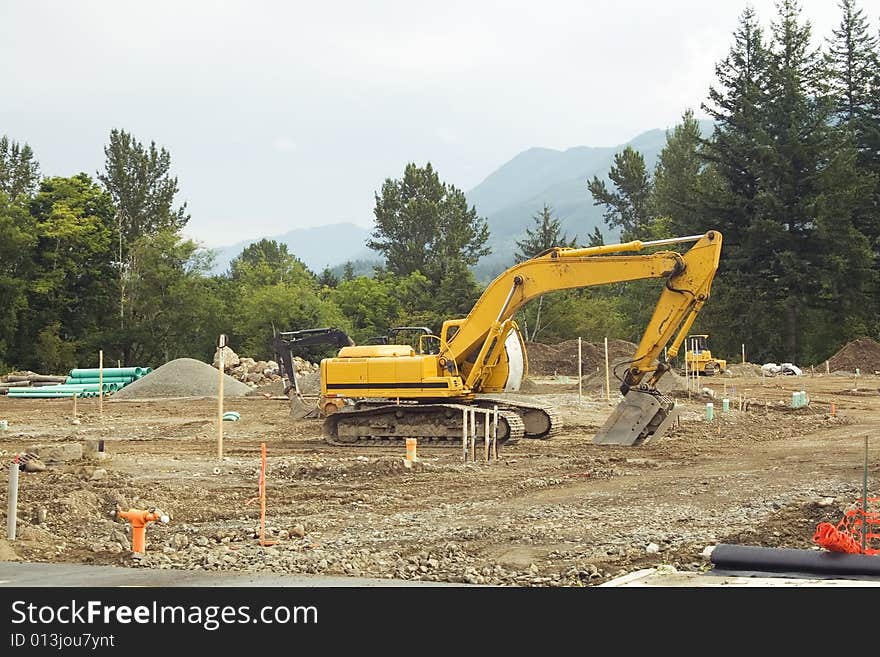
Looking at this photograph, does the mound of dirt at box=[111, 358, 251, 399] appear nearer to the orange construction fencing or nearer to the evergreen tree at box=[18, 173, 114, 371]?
the evergreen tree at box=[18, 173, 114, 371]

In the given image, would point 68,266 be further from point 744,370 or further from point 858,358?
point 858,358

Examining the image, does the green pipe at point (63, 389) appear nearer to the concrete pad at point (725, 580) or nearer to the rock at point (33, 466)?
the rock at point (33, 466)

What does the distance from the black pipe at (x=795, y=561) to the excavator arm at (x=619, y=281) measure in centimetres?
1142

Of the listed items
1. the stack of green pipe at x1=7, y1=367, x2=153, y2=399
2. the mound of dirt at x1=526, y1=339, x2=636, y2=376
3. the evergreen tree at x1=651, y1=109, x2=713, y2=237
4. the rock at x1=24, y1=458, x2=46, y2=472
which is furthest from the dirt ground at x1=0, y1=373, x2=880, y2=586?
the evergreen tree at x1=651, y1=109, x2=713, y2=237

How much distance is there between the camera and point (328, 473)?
57.4 feet

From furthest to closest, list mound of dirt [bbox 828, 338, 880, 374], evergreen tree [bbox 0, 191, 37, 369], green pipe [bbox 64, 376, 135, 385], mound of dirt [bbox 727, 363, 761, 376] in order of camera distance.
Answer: evergreen tree [bbox 0, 191, 37, 369], mound of dirt [bbox 828, 338, 880, 374], mound of dirt [bbox 727, 363, 761, 376], green pipe [bbox 64, 376, 135, 385]

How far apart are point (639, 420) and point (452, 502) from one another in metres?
8.14

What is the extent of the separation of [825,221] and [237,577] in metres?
51.4

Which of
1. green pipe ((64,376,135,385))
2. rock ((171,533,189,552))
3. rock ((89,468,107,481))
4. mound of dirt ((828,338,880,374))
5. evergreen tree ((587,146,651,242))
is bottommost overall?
rock ((171,533,189,552))

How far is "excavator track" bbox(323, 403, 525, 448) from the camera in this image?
22078 millimetres

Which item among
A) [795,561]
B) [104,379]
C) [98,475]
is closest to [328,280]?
[104,379]

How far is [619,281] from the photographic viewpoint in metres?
21.4

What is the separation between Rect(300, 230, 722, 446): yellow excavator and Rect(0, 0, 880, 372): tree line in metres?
36.1

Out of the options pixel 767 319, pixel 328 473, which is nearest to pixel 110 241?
pixel 767 319
